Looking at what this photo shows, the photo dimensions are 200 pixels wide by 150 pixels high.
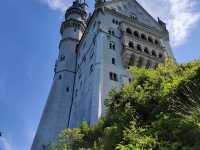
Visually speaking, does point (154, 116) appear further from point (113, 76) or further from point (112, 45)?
point (112, 45)

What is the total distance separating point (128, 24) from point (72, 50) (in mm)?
10413

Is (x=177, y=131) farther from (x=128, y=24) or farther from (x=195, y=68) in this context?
(x=128, y=24)

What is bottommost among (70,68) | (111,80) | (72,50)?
(111,80)

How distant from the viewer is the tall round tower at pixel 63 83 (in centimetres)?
3496

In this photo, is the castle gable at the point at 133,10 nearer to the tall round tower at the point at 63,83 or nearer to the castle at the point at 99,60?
the castle at the point at 99,60

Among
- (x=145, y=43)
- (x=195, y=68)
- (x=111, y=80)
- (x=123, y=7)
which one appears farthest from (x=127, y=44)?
(x=195, y=68)

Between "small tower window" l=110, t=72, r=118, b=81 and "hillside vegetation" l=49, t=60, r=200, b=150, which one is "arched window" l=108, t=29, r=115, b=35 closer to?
"small tower window" l=110, t=72, r=118, b=81

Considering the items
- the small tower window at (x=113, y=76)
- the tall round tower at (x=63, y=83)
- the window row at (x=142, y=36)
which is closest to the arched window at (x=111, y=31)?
the window row at (x=142, y=36)

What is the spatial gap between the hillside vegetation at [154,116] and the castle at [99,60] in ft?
27.4

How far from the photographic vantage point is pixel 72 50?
149 ft

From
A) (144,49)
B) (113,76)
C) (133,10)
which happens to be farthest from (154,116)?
(133,10)

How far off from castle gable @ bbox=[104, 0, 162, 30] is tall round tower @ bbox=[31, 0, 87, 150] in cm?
856

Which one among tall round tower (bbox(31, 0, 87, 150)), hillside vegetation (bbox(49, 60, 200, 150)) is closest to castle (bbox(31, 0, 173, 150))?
tall round tower (bbox(31, 0, 87, 150))

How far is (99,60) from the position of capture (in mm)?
32688
